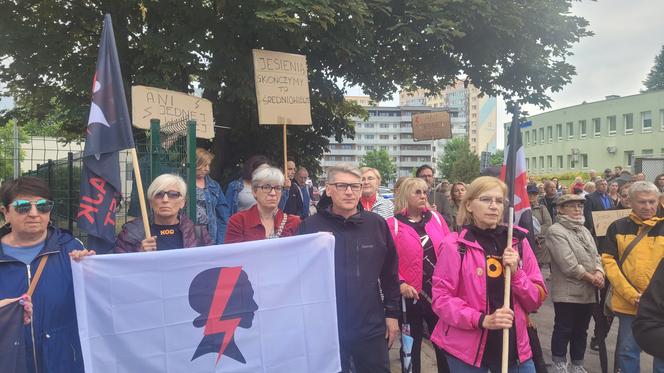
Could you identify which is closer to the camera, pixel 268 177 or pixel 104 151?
pixel 104 151

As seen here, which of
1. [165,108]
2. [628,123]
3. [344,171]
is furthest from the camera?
[628,123]

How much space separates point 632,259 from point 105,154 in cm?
420

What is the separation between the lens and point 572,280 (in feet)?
17.5

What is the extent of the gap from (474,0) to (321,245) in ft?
27.9

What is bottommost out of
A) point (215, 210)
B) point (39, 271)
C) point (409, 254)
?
point (409, 254)

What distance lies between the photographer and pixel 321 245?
142 inches

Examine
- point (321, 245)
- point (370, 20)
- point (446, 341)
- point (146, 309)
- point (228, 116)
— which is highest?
point (370, 20)

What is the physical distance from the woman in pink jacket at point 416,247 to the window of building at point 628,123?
52505 millimetres

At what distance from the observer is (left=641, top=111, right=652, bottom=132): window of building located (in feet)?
159

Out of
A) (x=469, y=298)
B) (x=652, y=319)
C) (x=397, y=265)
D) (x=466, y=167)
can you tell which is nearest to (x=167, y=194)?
(x=397, y=265)

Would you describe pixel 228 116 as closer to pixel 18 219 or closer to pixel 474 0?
pixel 474 0

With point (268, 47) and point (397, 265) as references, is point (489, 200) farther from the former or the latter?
point (268, 47)

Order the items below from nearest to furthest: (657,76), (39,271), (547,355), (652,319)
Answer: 1. (652,319)
2. (39,271)
3. (547,355)
4. (657,76)

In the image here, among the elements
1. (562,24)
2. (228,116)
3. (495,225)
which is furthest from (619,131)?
(495,225)
